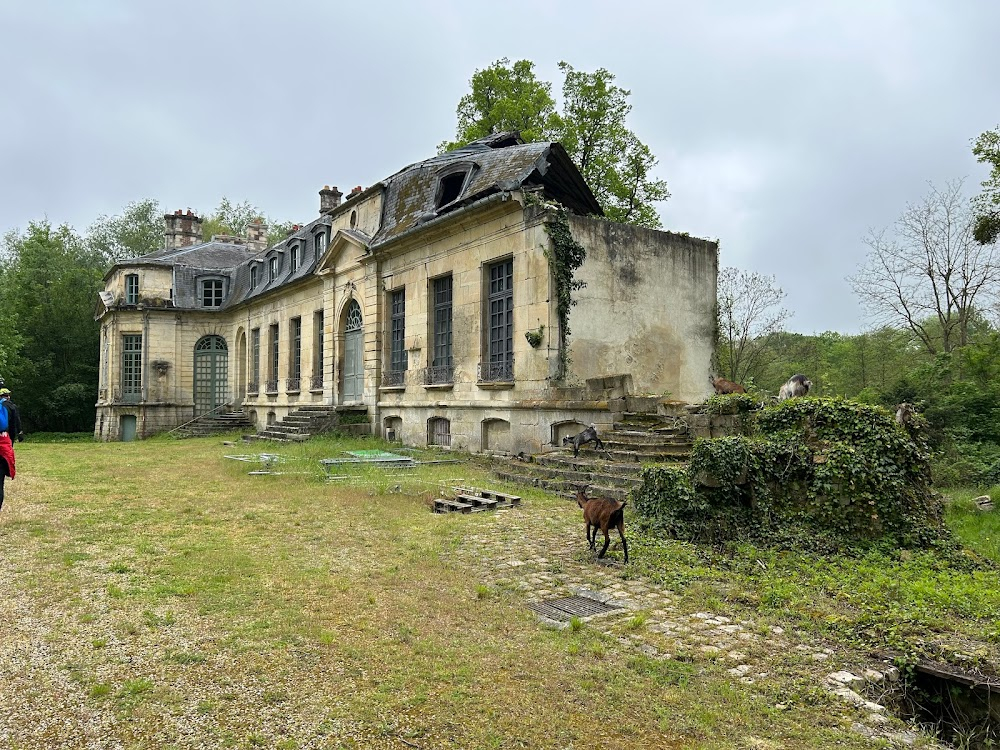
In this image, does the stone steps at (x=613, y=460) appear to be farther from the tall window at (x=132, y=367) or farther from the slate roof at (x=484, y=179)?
the tall window at (x=132, y=367)

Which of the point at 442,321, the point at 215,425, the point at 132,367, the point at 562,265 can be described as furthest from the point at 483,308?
the point at 132,367

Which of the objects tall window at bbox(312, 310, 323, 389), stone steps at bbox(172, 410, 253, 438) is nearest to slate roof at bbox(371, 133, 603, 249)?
tall window at bbox(312, 310, 323, 389)

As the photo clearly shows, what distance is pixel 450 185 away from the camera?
59.3ft

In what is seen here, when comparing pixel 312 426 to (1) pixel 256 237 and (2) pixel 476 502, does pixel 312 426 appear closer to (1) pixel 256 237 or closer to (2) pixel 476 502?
(2) pixel 476 502

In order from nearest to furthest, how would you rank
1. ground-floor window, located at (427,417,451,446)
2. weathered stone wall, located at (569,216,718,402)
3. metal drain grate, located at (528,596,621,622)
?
1. metal drain grate, located at (528,596,621,622)
2. weathered stone wall, located at (569,216,718,402)
3. ground-floor window, located at (427,417,451,446)

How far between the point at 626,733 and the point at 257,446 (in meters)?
18.1

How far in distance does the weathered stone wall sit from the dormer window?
4427 millimetres

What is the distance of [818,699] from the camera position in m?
3.57

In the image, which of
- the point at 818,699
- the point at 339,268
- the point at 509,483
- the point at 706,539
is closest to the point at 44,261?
the point at 339,268

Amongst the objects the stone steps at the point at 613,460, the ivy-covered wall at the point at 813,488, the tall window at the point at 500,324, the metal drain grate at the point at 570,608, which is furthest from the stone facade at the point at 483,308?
the metal drain grate at the point at 570,608

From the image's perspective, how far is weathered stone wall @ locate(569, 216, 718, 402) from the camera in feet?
48.6

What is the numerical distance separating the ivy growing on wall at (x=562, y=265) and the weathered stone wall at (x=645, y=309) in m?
0.21

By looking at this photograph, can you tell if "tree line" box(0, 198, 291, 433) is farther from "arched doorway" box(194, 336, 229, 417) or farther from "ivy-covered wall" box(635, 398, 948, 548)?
"ivy-covered wall" box(635, 398, 948, 548)

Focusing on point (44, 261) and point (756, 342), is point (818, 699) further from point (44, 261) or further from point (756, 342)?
point (44, 261)
